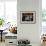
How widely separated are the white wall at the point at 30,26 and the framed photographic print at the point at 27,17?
114 mm

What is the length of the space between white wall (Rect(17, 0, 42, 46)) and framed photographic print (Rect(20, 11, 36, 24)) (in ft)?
0.37

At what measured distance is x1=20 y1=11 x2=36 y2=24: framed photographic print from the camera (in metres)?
5.39

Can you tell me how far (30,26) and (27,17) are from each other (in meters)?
0.36

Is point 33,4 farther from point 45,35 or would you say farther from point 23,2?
point 45,35

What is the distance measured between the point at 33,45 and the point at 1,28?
Result: 255 centimetres

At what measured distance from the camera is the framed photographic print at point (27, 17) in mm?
5391

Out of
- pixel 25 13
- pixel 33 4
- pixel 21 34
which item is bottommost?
pixel 21 34

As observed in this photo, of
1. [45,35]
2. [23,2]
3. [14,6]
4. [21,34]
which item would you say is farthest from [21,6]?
[14,6]

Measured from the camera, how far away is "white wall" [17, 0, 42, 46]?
536 cm

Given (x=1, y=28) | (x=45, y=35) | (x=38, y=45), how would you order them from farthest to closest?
(x=1, y=28)
(x=45, y=35)
(x=38, y=45)

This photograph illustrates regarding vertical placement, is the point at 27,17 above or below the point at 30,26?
above

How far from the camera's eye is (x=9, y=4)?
7.42 m

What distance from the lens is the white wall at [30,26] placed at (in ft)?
17.6

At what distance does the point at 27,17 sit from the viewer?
5449 mm
